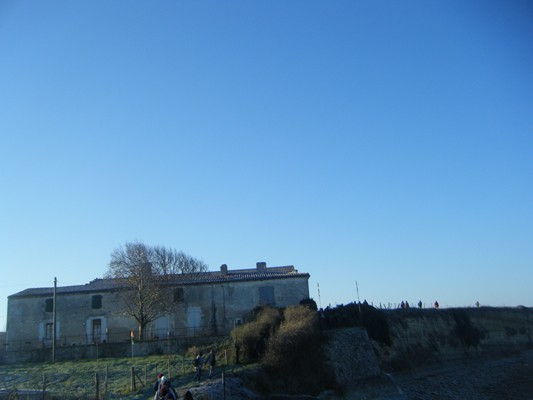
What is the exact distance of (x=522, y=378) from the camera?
48.2 meters

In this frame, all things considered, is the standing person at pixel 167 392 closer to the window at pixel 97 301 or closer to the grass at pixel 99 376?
the grass at pixel 99 376

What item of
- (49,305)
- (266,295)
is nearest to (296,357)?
(266,295)

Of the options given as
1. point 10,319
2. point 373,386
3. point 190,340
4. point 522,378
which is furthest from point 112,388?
point 522,378

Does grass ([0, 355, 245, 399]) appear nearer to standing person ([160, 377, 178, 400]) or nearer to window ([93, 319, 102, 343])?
window ([93, 319, 102, 343])

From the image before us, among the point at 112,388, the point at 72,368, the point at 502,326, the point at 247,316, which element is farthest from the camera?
the point at 502,326

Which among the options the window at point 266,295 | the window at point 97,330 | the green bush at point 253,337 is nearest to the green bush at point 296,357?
the green bush at point 253,337

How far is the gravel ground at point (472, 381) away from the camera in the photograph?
138 ft

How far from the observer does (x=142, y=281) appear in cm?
4912

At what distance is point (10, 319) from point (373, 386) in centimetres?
3064

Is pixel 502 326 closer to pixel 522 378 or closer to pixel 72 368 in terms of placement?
pixel 522 378

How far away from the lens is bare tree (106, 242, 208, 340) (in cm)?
4853

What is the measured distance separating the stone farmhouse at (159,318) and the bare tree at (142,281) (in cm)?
96

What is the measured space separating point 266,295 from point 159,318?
8.99 metres

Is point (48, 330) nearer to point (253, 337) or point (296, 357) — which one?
point (253, 337)
